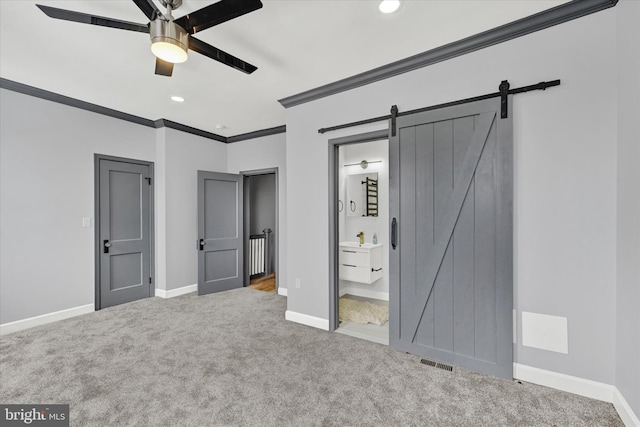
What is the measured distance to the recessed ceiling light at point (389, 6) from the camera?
1895 mm

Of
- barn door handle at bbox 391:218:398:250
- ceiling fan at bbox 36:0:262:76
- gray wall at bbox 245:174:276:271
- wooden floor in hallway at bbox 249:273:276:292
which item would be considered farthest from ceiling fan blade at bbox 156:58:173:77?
gray wall at bbox 245:174:276:271

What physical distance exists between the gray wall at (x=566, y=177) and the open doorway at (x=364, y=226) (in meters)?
1.85

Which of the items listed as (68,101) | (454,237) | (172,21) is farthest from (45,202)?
(454,237)

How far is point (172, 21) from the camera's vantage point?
172 centimetres

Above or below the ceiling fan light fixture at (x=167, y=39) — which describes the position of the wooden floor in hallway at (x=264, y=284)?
below

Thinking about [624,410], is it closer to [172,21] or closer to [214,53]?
[214,53]

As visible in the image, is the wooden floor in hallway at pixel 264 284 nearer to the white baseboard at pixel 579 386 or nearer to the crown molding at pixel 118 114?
the crown molding at pixel 118 114

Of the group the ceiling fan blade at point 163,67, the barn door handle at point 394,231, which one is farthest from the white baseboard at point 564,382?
the ceiling fan blade at point 163,67

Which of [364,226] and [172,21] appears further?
[364,226]

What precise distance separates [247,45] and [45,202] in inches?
120

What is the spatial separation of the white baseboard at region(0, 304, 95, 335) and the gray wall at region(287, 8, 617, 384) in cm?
478

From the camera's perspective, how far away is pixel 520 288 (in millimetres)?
2150

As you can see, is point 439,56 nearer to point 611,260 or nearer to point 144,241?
point 611,260

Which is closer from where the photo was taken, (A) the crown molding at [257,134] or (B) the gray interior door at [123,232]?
(B) the gray interior door at [123,232]
